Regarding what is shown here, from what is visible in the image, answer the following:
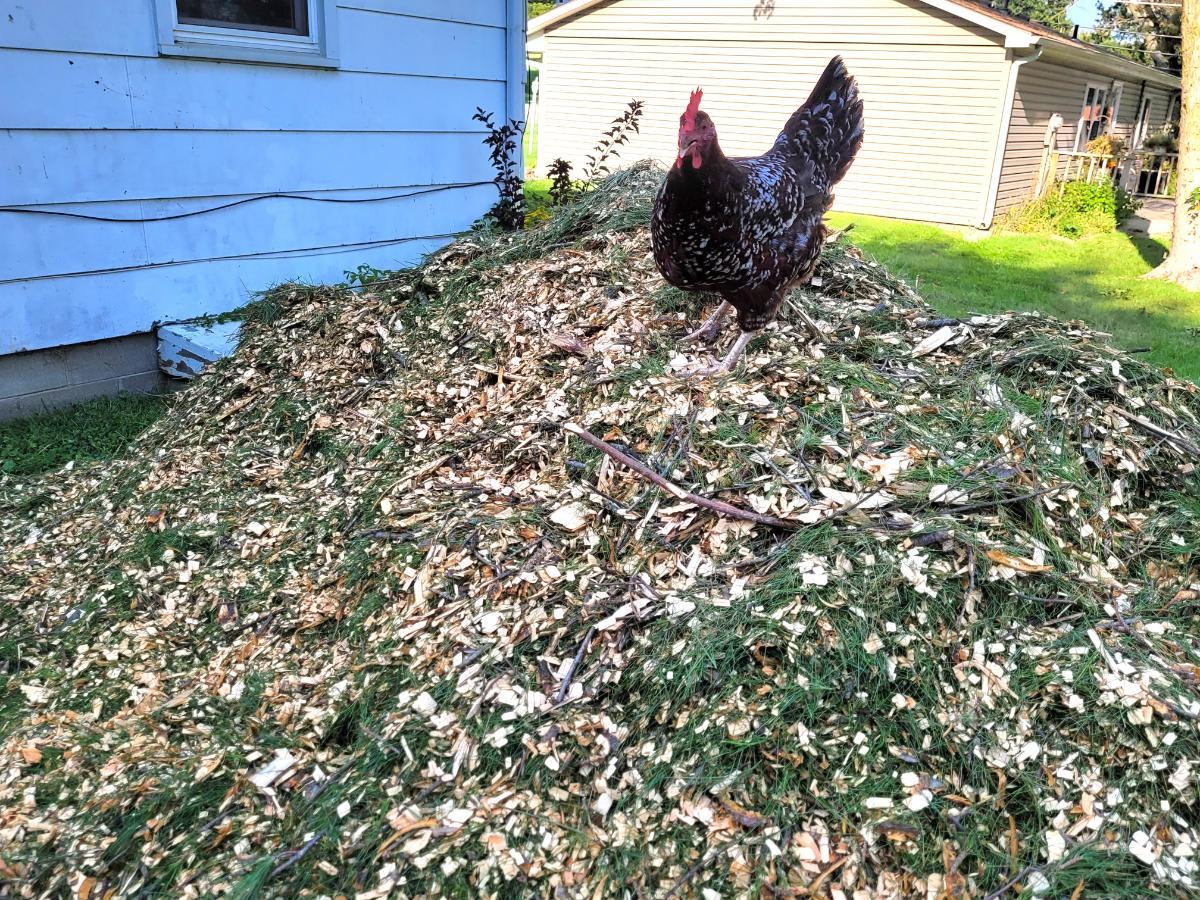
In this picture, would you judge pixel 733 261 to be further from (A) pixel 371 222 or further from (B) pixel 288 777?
(A) pixel 371 222

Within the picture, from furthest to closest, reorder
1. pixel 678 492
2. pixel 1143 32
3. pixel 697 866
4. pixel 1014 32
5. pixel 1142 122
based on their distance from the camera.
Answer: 1. pixel 1143 32
2. pixel 1142 122
3. pixel 1014 32
4. pixel 678 492
5. pixel 697 866

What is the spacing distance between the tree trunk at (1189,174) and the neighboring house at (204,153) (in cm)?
680

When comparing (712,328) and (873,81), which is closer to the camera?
(712,328)

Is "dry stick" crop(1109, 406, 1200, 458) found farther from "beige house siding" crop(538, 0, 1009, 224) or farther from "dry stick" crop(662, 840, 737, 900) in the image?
"beige house siding" crop(538, 0, 1009, 224)

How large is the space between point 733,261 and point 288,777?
6.85ft

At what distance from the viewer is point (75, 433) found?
13.3ft

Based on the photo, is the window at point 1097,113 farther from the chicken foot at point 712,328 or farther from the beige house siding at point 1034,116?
the chicken foot at point 712,328

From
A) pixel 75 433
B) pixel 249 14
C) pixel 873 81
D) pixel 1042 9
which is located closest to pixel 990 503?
pixel 75 433

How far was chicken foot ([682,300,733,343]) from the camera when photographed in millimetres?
3340

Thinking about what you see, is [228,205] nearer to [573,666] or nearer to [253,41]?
[253,41]

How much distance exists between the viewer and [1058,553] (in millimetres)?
2346

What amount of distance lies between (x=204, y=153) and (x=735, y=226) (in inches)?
123

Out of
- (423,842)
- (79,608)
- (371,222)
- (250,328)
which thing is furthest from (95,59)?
(423,842)

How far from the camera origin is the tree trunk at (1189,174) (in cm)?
811
